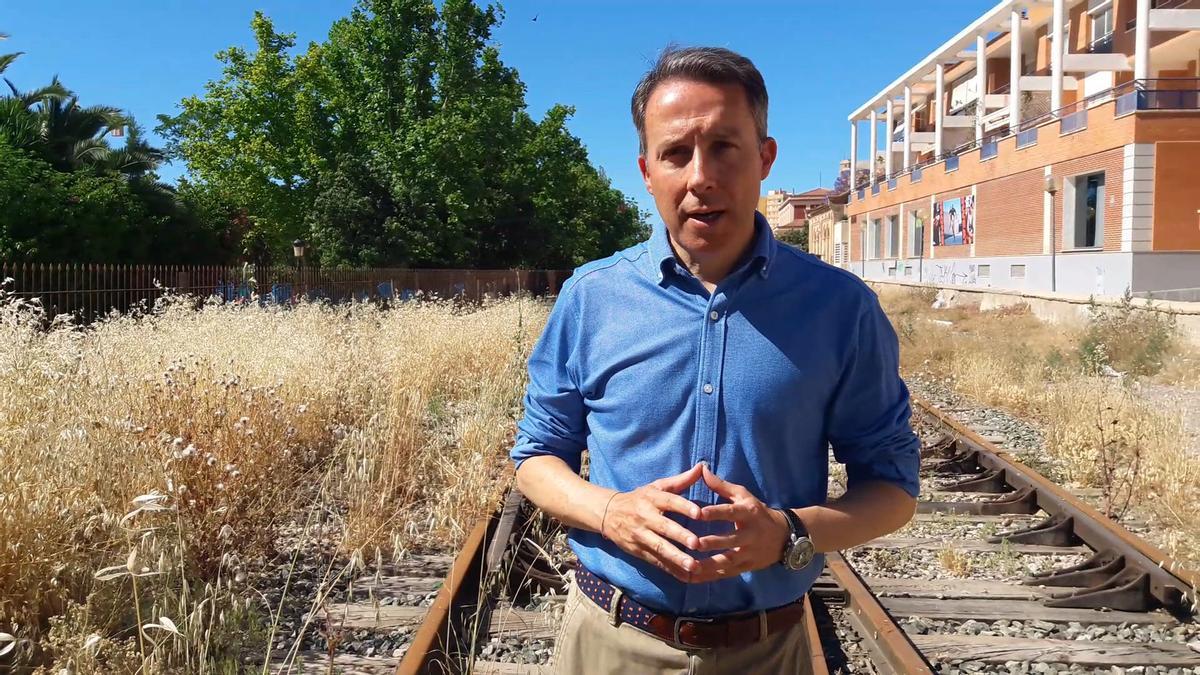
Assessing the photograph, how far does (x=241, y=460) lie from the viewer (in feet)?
17.4

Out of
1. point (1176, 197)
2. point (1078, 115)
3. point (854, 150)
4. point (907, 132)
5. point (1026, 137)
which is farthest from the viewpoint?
point (854, 150)

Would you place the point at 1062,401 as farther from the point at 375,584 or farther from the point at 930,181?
the point at 930,181

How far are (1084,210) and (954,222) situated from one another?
12.9 m

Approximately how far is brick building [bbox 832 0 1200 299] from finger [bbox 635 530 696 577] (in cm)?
2929

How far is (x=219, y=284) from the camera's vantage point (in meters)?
20.4

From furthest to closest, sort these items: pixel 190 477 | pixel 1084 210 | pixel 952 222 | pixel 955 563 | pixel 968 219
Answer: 1. pixel 952 222
2. pixel 968 219
3. pixel 1084 210
4. pixel 955 563
5. pixel 190 477

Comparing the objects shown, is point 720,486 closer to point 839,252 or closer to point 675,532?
point 675,532

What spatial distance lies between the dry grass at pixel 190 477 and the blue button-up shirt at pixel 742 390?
4.00 feet

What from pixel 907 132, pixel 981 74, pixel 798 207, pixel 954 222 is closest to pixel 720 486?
pixel 954 222

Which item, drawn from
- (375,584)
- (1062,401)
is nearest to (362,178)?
(1062,401)

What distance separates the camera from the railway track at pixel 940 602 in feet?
12.8

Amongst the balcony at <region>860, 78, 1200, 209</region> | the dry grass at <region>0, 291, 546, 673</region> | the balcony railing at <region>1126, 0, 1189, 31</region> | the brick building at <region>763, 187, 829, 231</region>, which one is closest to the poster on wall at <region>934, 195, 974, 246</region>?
the balcony at <region>860, 78, 1200, 209</region>

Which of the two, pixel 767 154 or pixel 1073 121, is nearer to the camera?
pixel 767 154

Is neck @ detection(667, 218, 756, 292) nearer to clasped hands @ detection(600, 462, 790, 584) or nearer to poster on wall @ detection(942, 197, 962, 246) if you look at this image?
clasped hands @ detection(600, 462, 790, 584)
